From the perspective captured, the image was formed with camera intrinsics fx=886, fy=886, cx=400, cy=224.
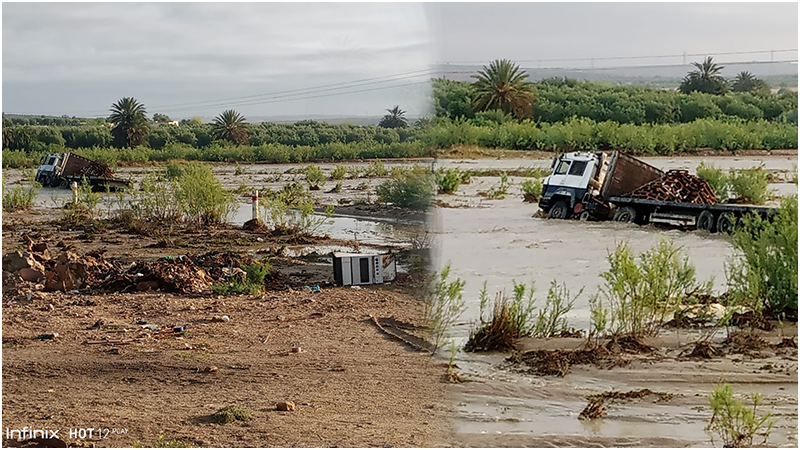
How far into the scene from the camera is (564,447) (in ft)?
7.79

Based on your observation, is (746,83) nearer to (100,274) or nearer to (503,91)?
(503,91)

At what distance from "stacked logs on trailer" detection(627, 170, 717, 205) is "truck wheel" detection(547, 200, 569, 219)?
2.39 feet

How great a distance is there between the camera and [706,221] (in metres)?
8.30

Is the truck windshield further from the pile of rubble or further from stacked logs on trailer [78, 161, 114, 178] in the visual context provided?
A: stacked logs on trailer [78, 161, 114, 178]

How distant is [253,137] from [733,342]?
28.1m

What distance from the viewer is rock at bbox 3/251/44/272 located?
5.08m

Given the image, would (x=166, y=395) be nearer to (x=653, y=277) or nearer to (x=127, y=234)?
(x=653, y=277)

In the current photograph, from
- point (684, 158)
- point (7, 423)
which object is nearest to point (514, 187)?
point (684, 158)

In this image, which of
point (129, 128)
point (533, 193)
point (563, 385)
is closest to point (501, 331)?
point (563, 385)

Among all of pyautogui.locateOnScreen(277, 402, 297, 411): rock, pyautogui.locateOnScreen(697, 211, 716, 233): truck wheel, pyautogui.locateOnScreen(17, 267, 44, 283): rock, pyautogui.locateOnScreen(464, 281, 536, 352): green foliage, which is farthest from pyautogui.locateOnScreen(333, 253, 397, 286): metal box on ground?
pyautogui.locateOnScreen(697, 211, 716, 233): truck wheel

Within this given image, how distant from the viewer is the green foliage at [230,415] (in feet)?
7.73

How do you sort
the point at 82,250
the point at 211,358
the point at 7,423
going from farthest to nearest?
the point at 82,250 < the point at 211,358 < the point at 7,423

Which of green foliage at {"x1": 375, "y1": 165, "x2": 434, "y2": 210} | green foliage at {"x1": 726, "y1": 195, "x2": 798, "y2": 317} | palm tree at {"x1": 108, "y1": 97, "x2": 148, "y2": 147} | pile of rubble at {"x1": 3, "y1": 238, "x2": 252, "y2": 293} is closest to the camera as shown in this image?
green foliage at {"x1": 375, "y1": 165, "x2": 434, "y2": 210}

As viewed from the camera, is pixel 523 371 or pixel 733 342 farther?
pixel 733 342
